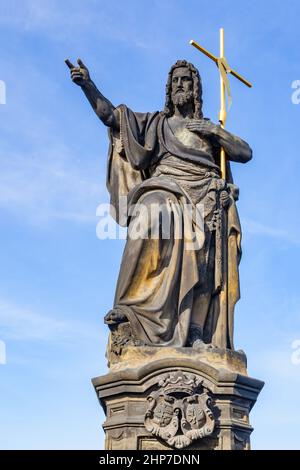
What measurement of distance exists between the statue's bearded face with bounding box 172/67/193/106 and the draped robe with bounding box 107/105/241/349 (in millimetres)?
385

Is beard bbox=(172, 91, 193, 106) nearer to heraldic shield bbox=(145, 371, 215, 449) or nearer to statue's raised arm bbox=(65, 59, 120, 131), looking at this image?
statue's raised arm bbox=(65, 59, 120, 131)

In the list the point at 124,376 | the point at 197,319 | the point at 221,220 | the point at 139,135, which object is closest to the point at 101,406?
the point at 124,376

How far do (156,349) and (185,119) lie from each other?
3.96 m

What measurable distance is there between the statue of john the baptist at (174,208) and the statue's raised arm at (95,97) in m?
0.02

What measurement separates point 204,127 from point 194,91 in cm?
70

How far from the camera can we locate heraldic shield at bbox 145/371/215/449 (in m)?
12.7

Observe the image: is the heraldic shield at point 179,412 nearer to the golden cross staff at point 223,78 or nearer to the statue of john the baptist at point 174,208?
the statue of john the baptist at point 174,208

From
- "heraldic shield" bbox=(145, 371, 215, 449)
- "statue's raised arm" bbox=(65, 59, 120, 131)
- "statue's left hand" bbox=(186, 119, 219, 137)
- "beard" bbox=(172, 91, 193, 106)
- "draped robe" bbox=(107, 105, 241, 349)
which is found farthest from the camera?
"beard" bbox=(172, 91, 193, 106)

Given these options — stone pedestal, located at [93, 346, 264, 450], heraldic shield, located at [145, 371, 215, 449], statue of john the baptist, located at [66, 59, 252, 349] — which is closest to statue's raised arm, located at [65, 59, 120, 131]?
statue of john the baptist, located at [66, 59, 252, 349]

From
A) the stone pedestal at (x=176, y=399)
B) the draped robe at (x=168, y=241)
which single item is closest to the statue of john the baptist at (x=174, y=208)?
the draped robe at (x=168, y=241)

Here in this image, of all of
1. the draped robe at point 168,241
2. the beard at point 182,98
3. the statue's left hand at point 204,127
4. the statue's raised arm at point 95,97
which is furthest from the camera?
the beard at point 182,98

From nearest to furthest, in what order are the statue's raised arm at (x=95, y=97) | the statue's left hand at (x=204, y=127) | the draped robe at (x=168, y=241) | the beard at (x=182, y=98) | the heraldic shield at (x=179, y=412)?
the heraldic shield at (x=179, y=412) < the draped robe at (x=168, y=241) < the statue's raised arm at (x=95, y=97) < the statue's left hand at (x=204, y=127) < the beard at (x=182, y=98)

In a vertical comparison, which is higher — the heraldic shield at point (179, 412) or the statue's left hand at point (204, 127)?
the statue's left hand at point (204, 127)

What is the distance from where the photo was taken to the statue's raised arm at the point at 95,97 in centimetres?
1476
